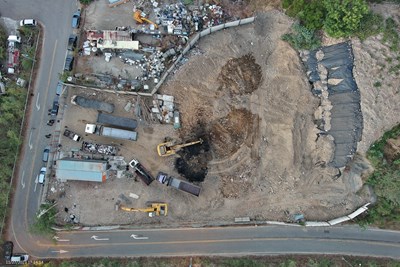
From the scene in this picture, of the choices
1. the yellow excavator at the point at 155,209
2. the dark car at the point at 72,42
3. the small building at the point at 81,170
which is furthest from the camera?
the dark car at the point at 72,42

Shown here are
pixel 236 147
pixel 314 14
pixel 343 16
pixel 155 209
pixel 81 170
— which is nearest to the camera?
pixel 343 16

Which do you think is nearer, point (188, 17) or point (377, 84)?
point (377, 84)

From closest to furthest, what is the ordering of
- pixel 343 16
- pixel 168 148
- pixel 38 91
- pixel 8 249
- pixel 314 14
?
pixel 343 16
pixel 314 14
pixel 8 249
pixel 168 148
pixel 38 91

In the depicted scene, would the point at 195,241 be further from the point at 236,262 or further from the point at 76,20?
the point at 76,20

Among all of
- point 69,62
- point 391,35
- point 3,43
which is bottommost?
point 69,62

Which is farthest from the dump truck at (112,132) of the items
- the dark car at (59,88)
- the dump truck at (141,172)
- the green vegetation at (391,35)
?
the green vegetation at (391,35)

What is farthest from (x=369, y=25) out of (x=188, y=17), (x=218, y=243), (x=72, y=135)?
(x=72, y=135)

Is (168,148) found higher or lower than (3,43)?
lower

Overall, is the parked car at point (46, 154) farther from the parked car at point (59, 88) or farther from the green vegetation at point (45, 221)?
the parked car at point (59, 88)
